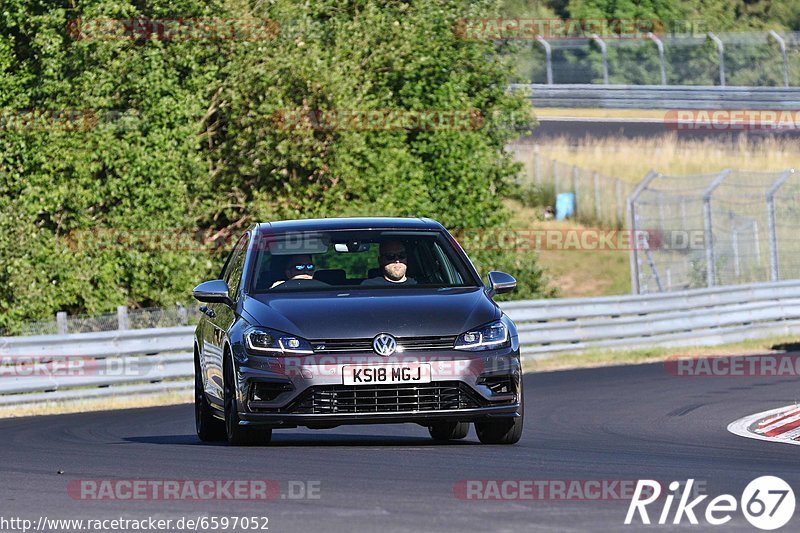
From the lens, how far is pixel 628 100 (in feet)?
182

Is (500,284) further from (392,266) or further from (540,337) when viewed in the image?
(540,337)

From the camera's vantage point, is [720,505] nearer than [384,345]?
Yes

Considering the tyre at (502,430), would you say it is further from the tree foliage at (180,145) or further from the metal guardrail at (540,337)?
the tree foliage at (180,145)

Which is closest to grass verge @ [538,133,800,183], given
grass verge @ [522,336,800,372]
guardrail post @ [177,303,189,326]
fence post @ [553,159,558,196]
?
fence post @ [553,159,558,196]

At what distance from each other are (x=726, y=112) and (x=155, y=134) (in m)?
30.1

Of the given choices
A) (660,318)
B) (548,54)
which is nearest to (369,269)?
(660,318)

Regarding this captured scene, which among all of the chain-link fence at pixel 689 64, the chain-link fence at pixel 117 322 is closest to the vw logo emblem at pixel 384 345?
the chain-link fence at pixel 117 322

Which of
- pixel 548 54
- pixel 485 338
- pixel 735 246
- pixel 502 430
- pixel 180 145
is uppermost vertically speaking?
pixel 485 338

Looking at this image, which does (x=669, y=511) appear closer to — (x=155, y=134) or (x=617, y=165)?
(x=155, y=134)

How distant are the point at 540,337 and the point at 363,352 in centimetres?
1491

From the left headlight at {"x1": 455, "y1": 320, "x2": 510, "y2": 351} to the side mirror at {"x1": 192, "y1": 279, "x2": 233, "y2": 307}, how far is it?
1777 millimetres

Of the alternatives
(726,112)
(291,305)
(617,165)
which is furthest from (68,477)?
(726,112)

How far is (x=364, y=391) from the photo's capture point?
10.4 m

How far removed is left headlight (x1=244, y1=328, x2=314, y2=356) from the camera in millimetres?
10352
